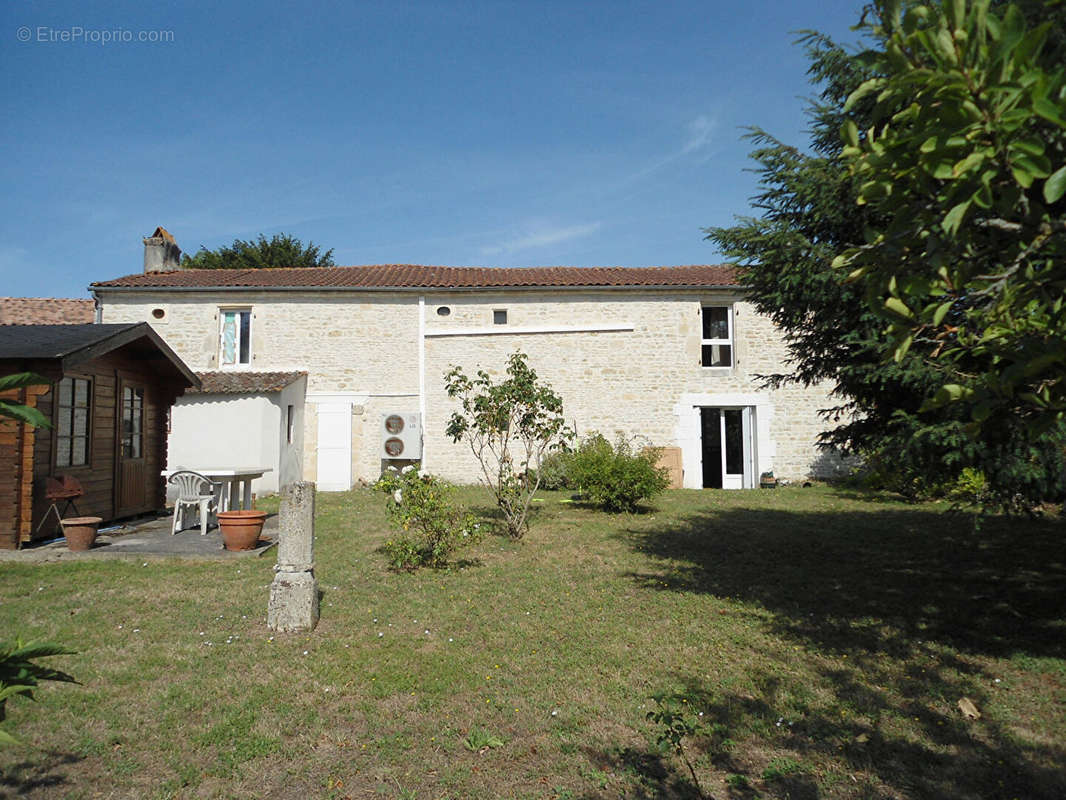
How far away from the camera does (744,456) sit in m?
16.9

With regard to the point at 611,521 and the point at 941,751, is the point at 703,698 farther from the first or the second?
the point at 611,521

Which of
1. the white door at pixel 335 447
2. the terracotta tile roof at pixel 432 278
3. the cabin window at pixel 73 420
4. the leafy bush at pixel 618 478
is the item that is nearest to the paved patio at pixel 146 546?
the cabin window at pixel 73 420

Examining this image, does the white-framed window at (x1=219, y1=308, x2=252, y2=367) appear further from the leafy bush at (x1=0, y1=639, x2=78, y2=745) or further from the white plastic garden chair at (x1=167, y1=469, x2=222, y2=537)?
the leafy bush at (x1=0, y1=639, x2=78, y2=745)

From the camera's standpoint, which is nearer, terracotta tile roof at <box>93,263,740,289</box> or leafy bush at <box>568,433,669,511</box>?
leafy bush at <box>568,433,669,511</box>

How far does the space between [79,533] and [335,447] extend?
850 centimetres

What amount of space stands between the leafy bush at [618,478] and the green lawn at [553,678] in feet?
12.1

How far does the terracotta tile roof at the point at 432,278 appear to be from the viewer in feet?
54.3

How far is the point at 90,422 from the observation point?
966cm

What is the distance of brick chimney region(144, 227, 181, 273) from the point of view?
1862 centimetres

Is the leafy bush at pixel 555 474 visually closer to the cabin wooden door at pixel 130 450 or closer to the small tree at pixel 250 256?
the cabin wooden door at pixel 130 450

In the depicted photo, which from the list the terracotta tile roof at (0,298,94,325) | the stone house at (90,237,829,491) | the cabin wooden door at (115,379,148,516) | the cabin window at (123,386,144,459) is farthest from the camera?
the terracotta tile roof at (0,298,94,325)

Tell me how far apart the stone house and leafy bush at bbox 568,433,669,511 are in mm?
4642

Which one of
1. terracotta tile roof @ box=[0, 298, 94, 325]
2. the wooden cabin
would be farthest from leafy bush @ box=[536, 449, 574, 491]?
terracotta tile roof @ box=[0, 298, 94, 325]

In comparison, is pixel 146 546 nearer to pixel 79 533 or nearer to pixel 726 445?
pixel 79 533
